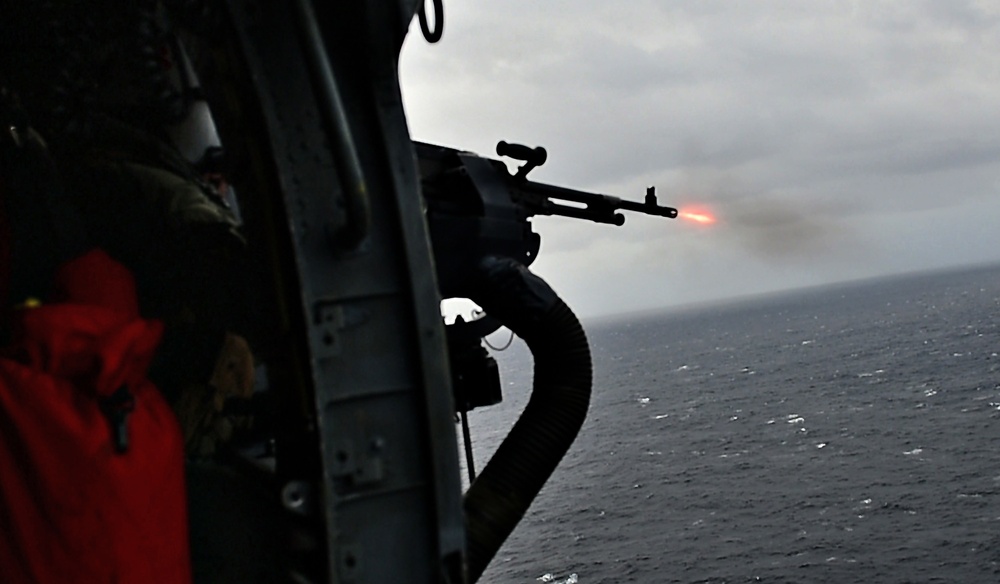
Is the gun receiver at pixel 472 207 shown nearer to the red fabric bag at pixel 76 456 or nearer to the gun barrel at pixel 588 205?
the gun barrel at pixel 588 205

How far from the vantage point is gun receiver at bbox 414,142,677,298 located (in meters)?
6.37

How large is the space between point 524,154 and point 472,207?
47.4 inches

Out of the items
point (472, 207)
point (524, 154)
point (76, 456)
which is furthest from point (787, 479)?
point (76, 456)

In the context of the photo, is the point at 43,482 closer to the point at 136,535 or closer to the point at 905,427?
the point at 136,535

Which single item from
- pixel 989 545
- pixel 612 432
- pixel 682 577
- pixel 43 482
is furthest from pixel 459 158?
pixel 612 432

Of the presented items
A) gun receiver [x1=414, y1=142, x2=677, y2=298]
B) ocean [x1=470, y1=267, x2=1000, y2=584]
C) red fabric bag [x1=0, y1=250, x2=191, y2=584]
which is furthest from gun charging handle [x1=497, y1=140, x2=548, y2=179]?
ocean [x1=470, y1=267, x2=1000, y2=584]

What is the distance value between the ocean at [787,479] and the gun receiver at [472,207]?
5448 cm

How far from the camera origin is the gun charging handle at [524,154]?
7.47 metres

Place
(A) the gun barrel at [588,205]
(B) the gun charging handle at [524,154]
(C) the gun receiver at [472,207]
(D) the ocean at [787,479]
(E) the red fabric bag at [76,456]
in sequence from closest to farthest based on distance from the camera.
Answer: (E) the red fabric bag at [76,456]
(C) the gun receiver at [472,207]
(B) the gun charging handle at [524,154]
(A) the gun barrel at [588,205]
(D) the ocean at [787,479]

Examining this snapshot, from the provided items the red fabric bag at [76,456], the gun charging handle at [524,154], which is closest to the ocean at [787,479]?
the gun charging handle at [524,154]

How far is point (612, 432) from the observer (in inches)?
4151

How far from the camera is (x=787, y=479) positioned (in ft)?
253

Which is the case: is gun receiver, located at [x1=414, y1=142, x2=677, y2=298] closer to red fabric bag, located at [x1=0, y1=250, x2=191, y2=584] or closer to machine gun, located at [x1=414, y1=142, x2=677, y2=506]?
machine gun, located at [x1=414, y1=142, x2=677, y2=506]

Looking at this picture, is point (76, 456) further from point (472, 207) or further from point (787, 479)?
point (787, 479)
